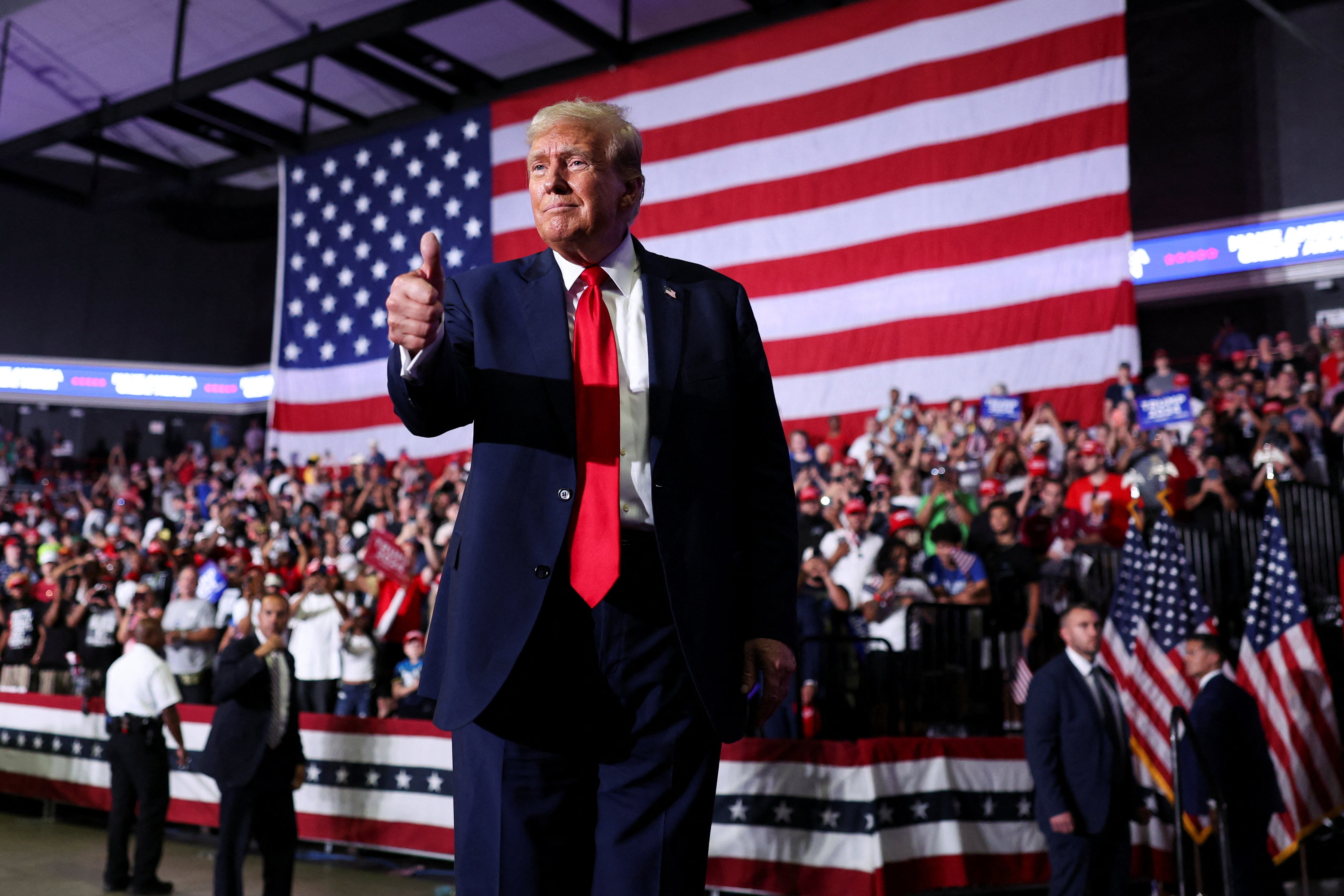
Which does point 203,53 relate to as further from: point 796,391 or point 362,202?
point 796,391

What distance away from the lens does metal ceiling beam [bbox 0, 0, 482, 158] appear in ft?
53.1

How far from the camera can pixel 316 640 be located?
10.3 meters

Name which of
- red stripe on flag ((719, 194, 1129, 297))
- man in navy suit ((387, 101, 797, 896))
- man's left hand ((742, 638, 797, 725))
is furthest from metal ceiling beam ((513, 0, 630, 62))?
man's left hand ((742, 638, 797, 725))

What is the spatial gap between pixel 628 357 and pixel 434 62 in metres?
17.1

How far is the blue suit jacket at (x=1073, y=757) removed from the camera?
6160mm

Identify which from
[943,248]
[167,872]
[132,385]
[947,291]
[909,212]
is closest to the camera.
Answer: [167,872]

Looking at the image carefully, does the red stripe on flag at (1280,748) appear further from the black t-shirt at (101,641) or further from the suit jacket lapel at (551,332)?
the black t-shirt at (101,641)

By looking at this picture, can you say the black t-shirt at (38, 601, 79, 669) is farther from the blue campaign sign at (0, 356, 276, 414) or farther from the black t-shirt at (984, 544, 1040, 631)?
the blue campaign sign at (0, 356, 276, 414)

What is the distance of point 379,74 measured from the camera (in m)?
18.1

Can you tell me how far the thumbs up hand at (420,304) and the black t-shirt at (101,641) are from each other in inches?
393

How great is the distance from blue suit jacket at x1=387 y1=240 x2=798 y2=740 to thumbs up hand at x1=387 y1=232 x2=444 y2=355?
0.22 feet

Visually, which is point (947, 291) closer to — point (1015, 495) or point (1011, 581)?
point (1015, 495)

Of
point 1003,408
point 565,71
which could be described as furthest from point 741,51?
point 1003,408

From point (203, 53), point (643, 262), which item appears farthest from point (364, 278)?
point (643, 262)
